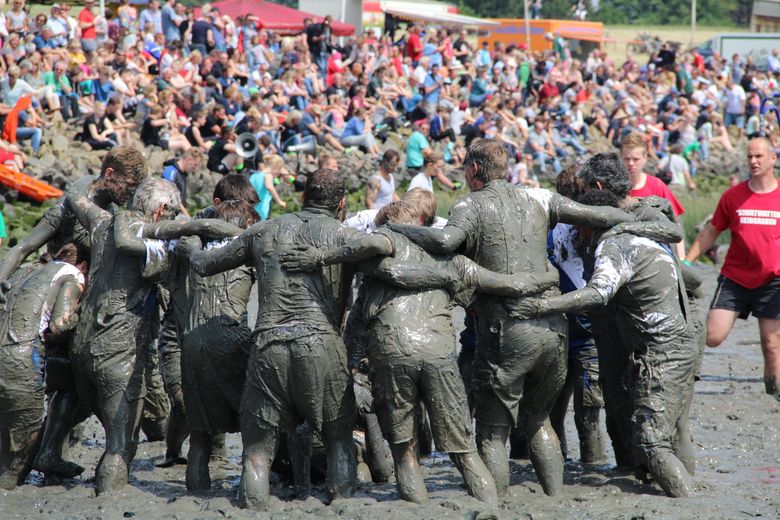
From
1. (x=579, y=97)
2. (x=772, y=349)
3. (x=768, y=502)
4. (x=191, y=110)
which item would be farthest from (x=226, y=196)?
(x=579, y=97)

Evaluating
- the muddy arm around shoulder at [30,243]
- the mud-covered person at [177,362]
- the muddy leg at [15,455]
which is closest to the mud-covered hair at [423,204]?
the mud-covered person at [177,362]

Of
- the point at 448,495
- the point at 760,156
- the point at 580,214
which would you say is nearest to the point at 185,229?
the point at 448,495

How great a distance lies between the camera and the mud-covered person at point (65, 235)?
22.2ft

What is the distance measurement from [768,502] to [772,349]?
9.41ft

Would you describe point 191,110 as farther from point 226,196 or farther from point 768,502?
point 768,502

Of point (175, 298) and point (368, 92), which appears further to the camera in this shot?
point (368, 92)

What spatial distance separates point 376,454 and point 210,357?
1.29 m

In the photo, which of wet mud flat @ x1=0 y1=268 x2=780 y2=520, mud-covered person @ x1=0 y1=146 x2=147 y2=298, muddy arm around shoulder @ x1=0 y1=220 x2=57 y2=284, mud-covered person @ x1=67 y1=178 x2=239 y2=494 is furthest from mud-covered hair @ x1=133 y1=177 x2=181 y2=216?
wet mud flat @ x1=0 y1=268 x2=780 y2=520

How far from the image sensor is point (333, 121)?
74.9 feet

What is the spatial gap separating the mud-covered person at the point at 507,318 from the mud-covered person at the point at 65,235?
170cm

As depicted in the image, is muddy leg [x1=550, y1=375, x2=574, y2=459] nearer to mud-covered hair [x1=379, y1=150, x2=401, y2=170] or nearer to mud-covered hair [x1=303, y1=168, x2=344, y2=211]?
mud-covered hair [x1=303, y1=168, x2=344, y2=211]

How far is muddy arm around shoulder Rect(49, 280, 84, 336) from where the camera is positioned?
646cm

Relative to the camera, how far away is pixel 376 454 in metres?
6.95

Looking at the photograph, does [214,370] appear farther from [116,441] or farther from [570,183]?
[570,183]
